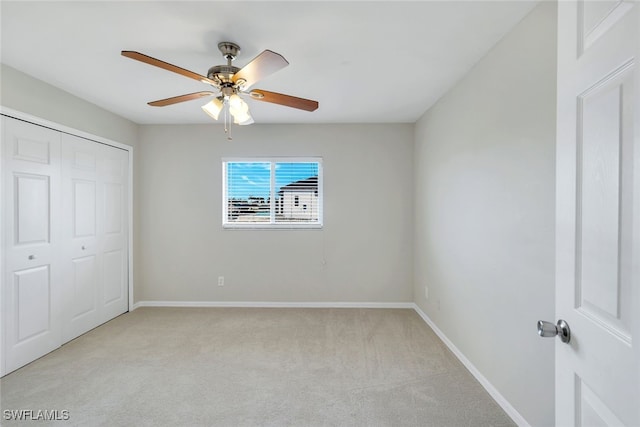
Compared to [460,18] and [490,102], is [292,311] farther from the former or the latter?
[460,18]

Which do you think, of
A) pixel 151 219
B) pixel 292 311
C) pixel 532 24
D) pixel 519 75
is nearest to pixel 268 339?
pixel 292 311

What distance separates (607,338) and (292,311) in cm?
344

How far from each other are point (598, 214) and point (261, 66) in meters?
1.65

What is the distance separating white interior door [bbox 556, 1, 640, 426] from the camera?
643 mm

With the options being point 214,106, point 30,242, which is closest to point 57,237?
point 30,242

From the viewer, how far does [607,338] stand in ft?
2.31

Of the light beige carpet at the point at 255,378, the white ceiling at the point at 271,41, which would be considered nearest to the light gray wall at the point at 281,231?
the light beige carpet at the point at 255,378

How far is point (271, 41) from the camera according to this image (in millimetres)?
1994

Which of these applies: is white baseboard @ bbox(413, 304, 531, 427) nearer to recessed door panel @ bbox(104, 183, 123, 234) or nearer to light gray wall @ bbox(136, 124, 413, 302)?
light gray wall @ bbox(136, 124, 413, 302)

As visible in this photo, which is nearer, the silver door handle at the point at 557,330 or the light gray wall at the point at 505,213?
the silver door handle at the point at 557,330

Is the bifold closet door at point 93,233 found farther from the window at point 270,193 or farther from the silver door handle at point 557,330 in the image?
the silver door handle at point 557,330

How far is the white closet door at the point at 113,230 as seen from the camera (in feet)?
11.2

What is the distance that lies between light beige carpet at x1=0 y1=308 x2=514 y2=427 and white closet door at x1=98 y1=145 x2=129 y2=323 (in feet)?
1.14

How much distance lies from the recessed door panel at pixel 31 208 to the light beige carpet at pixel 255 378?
110 cm
